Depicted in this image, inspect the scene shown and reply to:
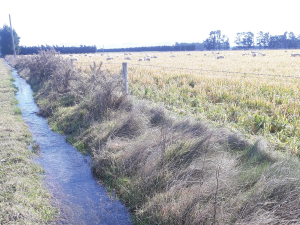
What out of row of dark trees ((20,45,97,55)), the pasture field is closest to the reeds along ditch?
the pasture field

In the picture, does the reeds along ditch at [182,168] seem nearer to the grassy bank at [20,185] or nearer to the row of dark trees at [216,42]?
the grassy bank at [20,185]

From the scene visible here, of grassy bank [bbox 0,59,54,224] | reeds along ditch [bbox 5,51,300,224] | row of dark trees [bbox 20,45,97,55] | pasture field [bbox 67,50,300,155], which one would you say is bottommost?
grassy bank [bbox 0,59,54,224]

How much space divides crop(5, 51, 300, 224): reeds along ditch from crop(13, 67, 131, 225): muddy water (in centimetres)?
22

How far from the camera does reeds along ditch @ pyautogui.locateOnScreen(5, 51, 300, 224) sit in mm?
3018

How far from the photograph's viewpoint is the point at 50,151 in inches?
252

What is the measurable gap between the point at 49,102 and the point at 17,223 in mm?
7887

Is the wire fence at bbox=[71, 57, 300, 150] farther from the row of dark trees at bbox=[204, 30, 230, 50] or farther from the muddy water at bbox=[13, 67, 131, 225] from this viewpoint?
the row of dark trees at bbox=[204, 30, 230, 50]

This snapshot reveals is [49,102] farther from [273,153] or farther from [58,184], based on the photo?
[273,153]

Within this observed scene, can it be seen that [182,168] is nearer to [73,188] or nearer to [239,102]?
[73,188]

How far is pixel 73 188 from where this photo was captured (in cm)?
472

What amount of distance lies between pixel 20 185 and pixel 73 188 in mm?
940

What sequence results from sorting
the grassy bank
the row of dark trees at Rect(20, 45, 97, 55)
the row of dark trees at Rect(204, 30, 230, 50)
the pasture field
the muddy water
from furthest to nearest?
the row of dark trees at Rect(204, 30, 230, 50), the row of dark trees at Rect(20, 45, 97, 55), the pasture field, the muddy water, the grassy bank

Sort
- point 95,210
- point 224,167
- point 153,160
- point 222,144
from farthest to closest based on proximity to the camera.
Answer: point 222,144 → point 153,160 → point 95,210 → point 224,167

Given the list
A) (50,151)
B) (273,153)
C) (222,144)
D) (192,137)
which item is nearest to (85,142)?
(50,151)
